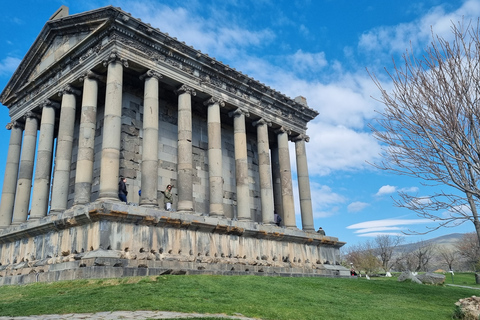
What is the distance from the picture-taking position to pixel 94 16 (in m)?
19.5

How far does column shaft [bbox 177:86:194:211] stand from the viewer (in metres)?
19.4

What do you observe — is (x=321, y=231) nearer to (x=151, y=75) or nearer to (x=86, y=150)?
(x=151, y=75)

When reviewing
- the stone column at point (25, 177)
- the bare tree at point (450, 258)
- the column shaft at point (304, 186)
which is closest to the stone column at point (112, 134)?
the stone column at point (25, 177)

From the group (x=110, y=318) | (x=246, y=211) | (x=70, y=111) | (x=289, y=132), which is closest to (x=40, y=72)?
(x=70, y=111)

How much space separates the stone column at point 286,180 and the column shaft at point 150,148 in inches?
387

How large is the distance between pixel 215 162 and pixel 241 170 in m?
2.12

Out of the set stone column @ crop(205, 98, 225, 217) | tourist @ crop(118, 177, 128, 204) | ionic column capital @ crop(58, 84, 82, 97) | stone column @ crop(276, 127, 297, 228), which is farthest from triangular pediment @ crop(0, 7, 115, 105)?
stone column @ crop(276, 127, 297, 228)

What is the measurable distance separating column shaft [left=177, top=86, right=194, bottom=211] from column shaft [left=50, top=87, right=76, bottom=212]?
5195 mm

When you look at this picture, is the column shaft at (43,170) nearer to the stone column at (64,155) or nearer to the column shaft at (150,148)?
the stone column at (64,155)

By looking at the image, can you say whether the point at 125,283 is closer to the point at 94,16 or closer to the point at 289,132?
the point at 94,16

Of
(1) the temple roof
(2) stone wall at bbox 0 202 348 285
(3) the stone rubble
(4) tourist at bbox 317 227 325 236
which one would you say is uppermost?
(1) the temple roof

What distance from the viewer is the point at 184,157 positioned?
A: 781 inches

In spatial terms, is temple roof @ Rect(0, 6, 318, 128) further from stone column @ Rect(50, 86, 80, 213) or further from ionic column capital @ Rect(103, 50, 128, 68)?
stone column @ Rect(50, 86, 80, 213)

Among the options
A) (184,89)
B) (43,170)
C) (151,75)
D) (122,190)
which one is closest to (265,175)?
(184,89)
